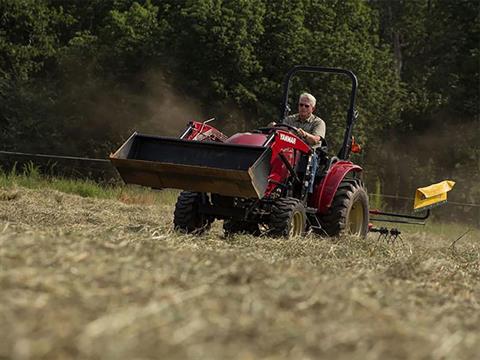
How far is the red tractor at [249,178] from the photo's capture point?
905cm

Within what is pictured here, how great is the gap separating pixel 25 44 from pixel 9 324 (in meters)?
27.7

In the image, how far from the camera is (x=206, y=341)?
351cm

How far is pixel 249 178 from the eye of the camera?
8.71 meters

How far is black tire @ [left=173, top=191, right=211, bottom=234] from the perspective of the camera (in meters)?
9.95

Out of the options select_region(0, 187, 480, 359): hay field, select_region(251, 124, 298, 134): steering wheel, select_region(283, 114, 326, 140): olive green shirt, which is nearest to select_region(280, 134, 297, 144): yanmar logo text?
select_region(251, 124, 298, 134): steering wheel

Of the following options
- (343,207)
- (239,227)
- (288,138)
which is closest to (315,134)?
(343,207)

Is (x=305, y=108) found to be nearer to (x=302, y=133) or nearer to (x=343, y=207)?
(x=302, y=133)

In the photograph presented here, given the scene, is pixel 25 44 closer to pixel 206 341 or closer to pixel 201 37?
pixel 201 37

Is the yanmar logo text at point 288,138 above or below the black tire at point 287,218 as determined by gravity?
above

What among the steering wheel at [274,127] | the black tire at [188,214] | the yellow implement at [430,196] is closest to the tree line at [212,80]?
the yellow implement at [430,196]

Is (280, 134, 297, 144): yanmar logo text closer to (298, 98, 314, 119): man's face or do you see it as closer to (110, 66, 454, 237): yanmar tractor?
(110, 66, 454, 237): yanmar tractor

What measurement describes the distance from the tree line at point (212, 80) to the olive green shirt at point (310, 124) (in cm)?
1446

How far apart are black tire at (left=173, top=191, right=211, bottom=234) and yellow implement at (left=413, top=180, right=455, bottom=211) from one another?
306 cm

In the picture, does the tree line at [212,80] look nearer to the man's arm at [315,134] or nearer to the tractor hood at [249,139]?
the man's arm at [315,134]
